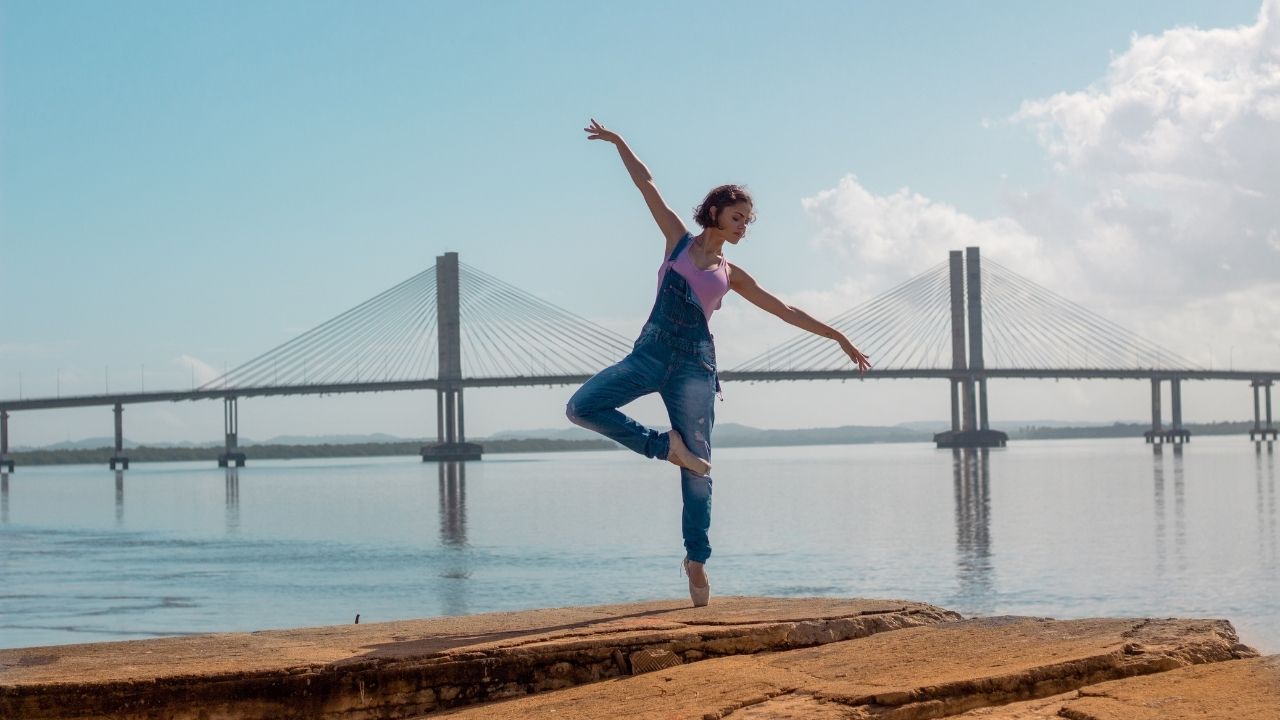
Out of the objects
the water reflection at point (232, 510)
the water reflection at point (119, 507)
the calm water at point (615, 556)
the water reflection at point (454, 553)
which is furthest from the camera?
the water reflection at point (119, 507)

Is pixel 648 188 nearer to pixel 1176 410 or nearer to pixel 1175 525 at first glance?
pixel 1175 525

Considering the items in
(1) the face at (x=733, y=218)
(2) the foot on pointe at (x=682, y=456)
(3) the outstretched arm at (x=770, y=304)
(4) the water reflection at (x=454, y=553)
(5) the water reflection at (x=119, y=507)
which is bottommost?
(5) the water reflection at (x=119, y=507)

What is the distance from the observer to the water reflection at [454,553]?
10531 mm

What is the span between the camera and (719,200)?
4250 millimetres

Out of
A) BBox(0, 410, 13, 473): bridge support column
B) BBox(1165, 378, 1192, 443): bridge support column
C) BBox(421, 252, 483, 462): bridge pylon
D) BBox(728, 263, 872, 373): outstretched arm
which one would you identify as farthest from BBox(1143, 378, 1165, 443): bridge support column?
BBox(728, 263, 872, 373): outstretched arm

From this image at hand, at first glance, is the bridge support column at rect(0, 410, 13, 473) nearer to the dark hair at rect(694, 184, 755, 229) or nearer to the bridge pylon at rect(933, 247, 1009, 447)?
the bridge pylon at rect(933, 247, 1009, 447)

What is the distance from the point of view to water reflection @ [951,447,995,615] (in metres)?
10.0

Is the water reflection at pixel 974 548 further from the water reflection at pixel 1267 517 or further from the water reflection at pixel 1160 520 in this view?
the water reflection at pixel 1267 517

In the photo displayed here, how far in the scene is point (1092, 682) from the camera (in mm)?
2906

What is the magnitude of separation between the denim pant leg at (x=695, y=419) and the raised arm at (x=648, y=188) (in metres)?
0.40

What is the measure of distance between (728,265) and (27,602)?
27.1ft

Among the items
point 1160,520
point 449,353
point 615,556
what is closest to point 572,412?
point 615,556

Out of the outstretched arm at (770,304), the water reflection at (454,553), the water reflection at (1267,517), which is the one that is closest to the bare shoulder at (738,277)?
the outstretched arm at (770,304)

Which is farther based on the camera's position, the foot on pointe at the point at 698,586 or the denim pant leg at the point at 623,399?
the foot on pointe at the point at 698,586
